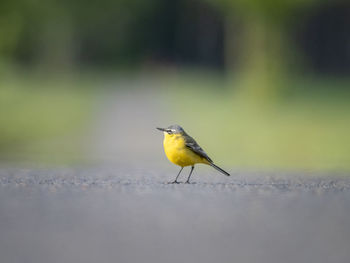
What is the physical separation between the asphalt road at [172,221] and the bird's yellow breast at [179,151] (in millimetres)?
596

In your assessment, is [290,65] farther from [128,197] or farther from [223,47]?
[223,47]

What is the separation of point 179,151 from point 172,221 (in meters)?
3.60

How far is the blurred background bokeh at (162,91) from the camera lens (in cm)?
2319

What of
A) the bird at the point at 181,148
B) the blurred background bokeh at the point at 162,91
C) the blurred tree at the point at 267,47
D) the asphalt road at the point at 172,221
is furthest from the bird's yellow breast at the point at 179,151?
the blurred tree at the point at 267,47

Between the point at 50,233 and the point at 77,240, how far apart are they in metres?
0.34

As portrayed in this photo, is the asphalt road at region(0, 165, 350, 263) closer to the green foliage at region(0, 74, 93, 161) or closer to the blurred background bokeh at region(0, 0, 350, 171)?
the blurred background bokeh at region(0, 0, 350, 171)

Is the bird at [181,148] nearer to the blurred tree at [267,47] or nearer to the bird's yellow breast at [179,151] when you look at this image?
the bird's yellow breast at [179,151]

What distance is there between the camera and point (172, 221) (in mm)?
6527

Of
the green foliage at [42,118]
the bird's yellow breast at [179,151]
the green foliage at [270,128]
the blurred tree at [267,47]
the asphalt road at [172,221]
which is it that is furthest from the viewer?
the blurred tree at [267,47]

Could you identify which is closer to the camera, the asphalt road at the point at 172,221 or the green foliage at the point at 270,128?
the asphalt road at the point at 172,221

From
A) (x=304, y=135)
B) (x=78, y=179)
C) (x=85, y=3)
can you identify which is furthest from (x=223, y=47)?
(x=78, y=179)

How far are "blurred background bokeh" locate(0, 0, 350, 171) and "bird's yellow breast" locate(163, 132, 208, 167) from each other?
4.75 metres

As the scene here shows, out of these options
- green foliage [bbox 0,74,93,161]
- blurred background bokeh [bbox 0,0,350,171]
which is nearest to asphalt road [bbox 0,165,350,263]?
blurred background bokeh [bbox 0,0,350,171]

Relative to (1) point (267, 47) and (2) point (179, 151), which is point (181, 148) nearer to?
(2) point (179, 151)
